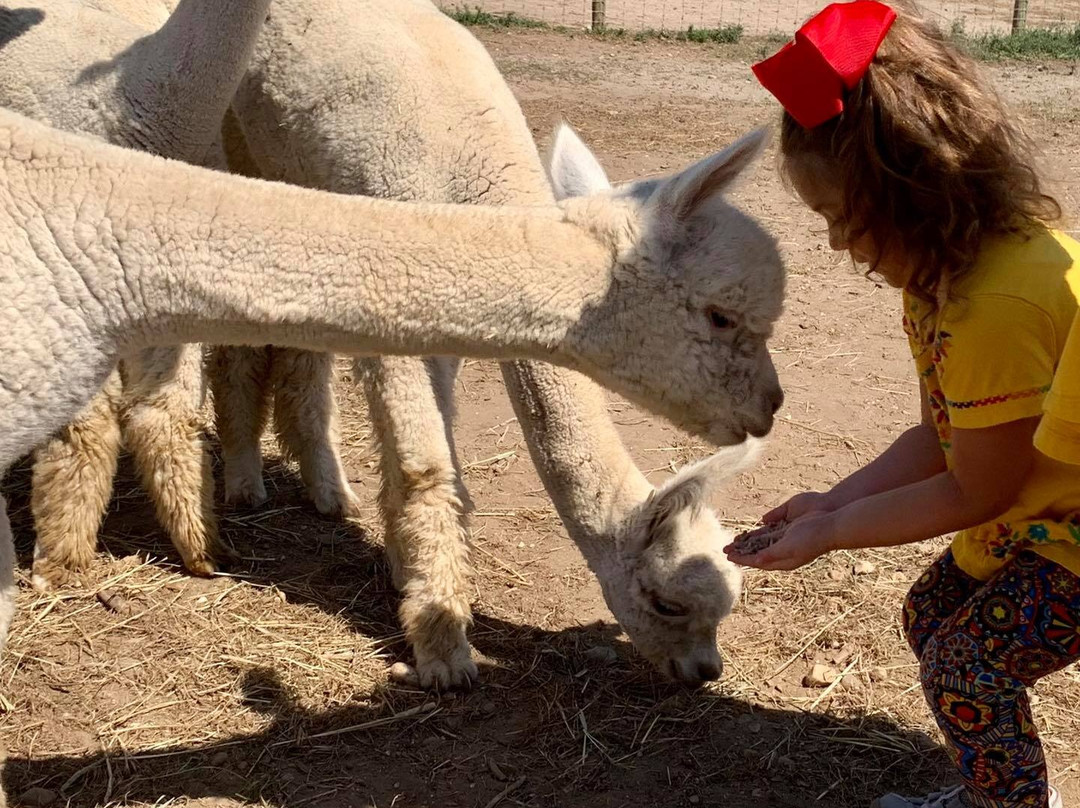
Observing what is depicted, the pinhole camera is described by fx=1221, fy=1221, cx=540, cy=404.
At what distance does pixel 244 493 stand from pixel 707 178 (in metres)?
2.97

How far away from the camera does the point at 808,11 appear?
16.4 meters

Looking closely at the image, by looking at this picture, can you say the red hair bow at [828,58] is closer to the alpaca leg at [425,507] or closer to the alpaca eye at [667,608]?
the alpaca eye at [667,608]

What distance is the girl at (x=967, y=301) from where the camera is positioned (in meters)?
2.30

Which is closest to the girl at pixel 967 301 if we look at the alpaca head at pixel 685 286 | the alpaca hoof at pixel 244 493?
the alpaca head at pixel 685 286

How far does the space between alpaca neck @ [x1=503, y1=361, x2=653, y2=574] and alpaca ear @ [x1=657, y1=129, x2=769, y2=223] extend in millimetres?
1101

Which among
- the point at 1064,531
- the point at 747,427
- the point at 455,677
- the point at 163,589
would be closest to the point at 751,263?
the point at 747,427

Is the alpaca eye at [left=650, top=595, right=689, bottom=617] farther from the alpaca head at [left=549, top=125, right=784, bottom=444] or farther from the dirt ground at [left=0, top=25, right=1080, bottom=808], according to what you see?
the alpaca head at [left=549, top=125, right=784, bottom=444]

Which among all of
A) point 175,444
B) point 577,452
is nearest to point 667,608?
point 577,452

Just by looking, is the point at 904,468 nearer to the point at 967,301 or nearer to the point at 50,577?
the point at 967,301

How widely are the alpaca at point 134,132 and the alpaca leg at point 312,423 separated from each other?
0.50 metres

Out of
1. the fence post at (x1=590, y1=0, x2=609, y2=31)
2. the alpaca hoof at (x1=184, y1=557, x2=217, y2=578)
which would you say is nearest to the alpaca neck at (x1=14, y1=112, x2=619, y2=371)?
the alpaca hoof at (x1=184, y1=557, x2=217, y2=578)

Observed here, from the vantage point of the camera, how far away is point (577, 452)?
3.53 metres

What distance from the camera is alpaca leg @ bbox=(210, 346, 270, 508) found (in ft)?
16.0

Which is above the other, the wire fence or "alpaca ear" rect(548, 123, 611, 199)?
"alpaca ear" rect(548, 123, 611, 199)
